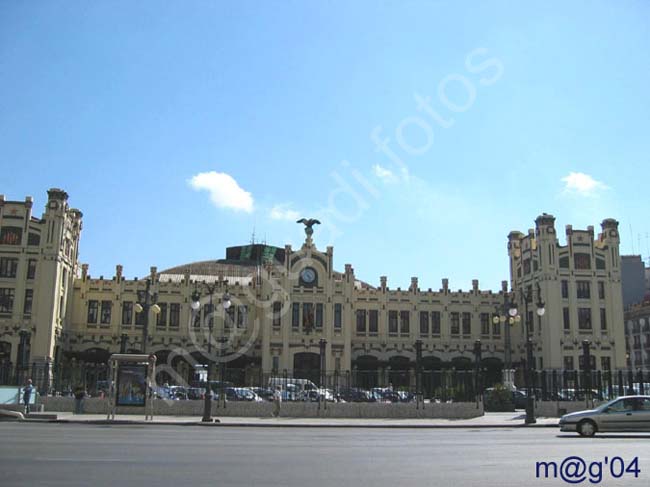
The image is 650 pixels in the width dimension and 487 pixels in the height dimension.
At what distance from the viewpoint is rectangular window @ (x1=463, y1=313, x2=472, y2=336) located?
6400cm

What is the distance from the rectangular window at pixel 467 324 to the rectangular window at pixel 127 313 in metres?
31.2

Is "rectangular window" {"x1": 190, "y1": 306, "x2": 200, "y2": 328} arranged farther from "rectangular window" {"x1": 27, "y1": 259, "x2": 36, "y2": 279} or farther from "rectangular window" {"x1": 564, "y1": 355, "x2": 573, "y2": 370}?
"rectangular window" {"x1": 564, "y1": 355, "x2": 573, "y2": 370}

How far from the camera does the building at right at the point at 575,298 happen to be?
60.8 m

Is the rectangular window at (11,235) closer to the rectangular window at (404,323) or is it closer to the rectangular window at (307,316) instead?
the rectangular window at (307,316)

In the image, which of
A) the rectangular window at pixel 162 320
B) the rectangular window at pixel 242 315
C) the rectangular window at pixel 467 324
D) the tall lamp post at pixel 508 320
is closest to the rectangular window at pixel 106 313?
the rectangular window at pixel 162 320

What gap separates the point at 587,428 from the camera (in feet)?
72.1

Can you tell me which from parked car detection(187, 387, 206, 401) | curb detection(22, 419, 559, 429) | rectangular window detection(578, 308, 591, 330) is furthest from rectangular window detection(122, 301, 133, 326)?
rectangular window detection(578, 308, 591, 330)

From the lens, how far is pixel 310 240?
5981cm

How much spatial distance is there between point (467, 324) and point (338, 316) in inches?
524

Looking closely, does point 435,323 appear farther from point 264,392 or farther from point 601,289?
point 264,392

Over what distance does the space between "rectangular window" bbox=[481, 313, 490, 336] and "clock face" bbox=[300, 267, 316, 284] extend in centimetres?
1734

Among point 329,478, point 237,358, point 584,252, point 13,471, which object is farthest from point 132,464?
point 584,252

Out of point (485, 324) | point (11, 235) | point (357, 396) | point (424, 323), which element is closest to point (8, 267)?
point (11, 235)

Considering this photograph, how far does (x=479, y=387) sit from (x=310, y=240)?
2829cm
